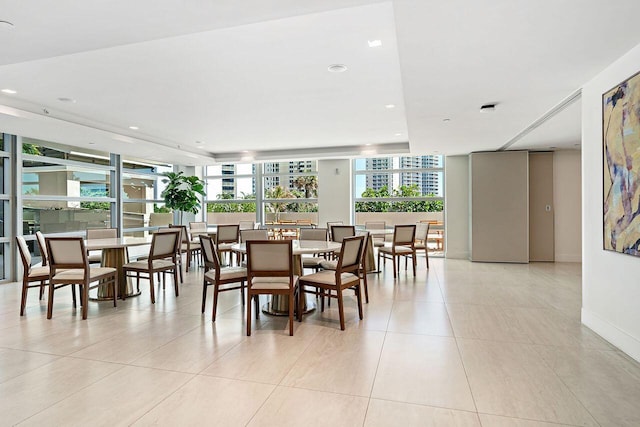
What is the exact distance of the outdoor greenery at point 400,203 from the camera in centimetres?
950

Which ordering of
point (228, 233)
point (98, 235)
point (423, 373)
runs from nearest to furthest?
1. point (423, 373)
2. point (98, 235)
3. point (228, 233)

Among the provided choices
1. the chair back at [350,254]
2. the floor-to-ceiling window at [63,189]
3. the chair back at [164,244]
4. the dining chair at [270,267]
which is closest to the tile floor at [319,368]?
the dining chair at [270,267]

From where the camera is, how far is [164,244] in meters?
5.04

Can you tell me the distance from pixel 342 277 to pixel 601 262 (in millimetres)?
2497

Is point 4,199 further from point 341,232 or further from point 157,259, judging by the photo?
point 341,232

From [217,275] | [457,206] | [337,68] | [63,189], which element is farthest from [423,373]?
[63,189]

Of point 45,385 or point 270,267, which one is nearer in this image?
point 45,385

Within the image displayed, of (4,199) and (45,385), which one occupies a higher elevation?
(4,199)


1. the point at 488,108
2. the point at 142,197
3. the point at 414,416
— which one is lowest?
the point at 414,416

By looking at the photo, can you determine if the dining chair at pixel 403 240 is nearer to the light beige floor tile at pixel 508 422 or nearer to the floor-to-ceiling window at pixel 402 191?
the floor-to-ceiling window at pixel 402 191

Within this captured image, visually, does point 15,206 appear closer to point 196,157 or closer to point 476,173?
point 196,157

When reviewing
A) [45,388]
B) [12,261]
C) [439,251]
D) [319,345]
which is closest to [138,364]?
[45,388]

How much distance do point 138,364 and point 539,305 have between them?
451cm

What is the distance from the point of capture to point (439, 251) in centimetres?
933
